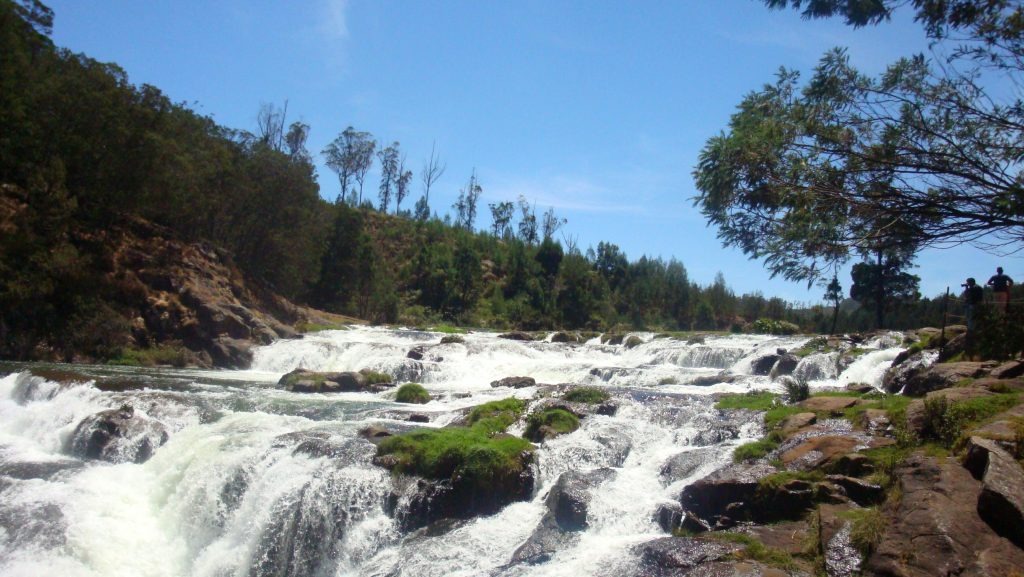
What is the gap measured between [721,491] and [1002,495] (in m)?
3.08

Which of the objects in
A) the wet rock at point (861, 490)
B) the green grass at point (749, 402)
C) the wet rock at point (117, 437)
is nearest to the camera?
the wet rock at point (861, 490)

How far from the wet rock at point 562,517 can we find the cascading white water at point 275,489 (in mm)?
102

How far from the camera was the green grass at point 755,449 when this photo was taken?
9.65 meters

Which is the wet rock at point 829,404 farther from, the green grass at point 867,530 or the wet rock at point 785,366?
the wet rock at point 785,366

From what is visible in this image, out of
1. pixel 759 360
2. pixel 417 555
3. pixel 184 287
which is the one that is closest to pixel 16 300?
pixel 184 287

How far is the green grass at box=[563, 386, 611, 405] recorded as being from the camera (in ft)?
44.8

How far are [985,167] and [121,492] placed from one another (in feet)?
38.2

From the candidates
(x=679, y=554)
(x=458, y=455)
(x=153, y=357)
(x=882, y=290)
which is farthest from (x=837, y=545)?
(x=882, y=290)

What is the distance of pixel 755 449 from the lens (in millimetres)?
9773

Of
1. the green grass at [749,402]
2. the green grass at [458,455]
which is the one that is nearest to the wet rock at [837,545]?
the green grass at [458,455]

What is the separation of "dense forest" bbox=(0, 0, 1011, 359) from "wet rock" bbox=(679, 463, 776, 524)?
2.64 metres

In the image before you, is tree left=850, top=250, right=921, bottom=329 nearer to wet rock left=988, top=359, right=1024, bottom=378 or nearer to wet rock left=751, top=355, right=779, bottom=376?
wet rock left=751, top=355, right=779, bottom=376

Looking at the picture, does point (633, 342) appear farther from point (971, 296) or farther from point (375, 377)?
point (971, 296)

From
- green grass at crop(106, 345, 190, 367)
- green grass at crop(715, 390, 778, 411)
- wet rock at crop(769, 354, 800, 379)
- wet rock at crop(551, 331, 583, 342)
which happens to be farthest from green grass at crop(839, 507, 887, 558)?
wet rock at crop(551, 331, 583, 342)
